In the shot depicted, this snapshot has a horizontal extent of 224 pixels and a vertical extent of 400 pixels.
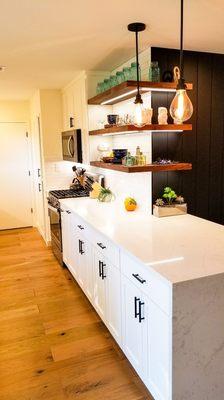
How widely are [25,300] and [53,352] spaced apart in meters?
1.00

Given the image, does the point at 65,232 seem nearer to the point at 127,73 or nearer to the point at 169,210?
the point at 169,210

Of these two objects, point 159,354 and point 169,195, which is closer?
point 159,354

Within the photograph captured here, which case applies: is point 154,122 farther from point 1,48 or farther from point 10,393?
point 10,393

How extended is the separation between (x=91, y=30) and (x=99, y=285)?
6.58ft

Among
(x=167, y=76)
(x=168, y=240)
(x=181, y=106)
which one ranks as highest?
(x=167, y=76)

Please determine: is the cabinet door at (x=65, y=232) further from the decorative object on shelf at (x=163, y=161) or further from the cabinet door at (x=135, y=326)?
the cabinet door at (x=135, y=326)

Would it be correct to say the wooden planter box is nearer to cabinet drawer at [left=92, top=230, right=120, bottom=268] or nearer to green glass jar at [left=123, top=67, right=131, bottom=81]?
cabinet drawer at [left=92, top=230, right=120, bottom=268]

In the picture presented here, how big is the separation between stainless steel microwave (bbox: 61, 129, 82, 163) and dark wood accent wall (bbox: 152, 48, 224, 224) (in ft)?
4.59

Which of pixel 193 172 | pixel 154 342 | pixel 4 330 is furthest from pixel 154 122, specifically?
pixel 4 330

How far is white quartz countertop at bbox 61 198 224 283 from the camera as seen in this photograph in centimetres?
173

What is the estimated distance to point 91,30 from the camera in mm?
2381

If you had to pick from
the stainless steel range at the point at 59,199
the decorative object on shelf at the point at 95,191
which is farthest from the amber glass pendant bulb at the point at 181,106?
the stainless steel range at the point at 59,199

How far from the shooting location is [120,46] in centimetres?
275

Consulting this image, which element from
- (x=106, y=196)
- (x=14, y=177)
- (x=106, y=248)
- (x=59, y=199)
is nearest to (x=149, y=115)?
(x=106, y=248)
